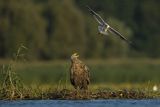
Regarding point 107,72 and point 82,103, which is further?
point 107,72

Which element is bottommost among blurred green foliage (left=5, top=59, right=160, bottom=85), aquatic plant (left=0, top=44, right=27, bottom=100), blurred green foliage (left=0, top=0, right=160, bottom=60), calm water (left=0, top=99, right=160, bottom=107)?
calm water (left=0, top=99, right=160, bottom=107)

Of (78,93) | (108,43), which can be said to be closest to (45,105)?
(78,93)

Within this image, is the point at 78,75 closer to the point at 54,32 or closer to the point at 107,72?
the point at 107,72

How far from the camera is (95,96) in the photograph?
1617 cm

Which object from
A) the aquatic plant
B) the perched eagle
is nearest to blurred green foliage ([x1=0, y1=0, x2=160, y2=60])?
the perched eagle

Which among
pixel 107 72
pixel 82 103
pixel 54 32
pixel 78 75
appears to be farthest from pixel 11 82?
pixel 54 32

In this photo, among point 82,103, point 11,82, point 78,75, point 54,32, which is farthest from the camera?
point 54,32

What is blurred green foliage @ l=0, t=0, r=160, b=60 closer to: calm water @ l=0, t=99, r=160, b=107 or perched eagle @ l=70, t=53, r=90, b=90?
perched eagle @ l=70, t=53, r=90, b=90

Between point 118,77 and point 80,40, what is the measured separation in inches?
515

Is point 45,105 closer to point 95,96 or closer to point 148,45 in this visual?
point 95,96

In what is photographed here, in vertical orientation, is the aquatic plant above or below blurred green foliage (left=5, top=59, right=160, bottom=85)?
below

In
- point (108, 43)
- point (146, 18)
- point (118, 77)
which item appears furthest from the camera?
point (146, 18)

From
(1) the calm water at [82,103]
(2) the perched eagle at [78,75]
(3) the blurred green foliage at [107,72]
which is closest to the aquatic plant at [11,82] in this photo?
(1) the calm water at [82,103]

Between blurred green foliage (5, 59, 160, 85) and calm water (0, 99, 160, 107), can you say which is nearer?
calm water (0, 99, 160, 107)
